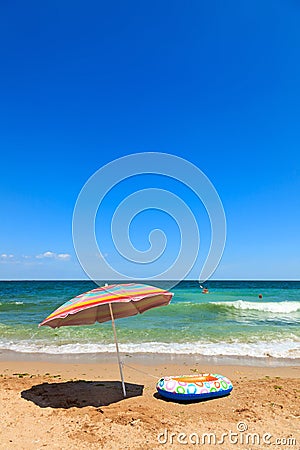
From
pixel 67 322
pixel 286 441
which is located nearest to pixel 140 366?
pixel 67 322

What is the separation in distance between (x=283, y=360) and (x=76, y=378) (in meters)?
6.14

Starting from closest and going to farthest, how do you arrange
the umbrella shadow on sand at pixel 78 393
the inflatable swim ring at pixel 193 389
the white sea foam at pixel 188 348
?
1. the inflatable swim ring at pixel 193 389
2. the umbrella shadow on sand at pixel 78 393
3. the white sea foam at pixel 188 348

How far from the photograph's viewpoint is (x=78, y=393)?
6953 millimetres

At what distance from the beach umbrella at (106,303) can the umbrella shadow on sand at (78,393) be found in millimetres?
417

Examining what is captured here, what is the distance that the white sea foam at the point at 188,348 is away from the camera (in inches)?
438

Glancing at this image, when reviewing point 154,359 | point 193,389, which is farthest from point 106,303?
point 154,359

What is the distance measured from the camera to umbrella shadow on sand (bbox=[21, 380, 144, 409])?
249 inches

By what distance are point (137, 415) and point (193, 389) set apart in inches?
47.3

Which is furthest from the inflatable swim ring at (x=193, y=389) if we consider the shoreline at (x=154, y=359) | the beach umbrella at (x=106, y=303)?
the shoreline at (x=154, y=359)

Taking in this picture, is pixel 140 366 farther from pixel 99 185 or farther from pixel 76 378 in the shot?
pixel 99 185

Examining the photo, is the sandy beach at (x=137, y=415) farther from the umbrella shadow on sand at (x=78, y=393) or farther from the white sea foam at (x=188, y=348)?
the white sea foam at (x=188, y=348)

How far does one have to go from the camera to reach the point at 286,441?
4.70 meters

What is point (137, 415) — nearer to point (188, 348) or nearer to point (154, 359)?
point (154, 359)

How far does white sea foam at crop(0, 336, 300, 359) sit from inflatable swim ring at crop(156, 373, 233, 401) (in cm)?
460
